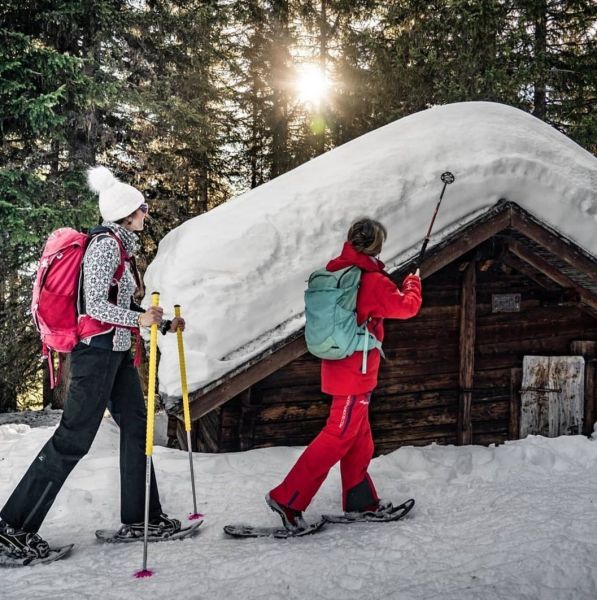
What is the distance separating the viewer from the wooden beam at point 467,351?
6762 mm

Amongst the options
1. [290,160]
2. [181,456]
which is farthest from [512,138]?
[290,160]

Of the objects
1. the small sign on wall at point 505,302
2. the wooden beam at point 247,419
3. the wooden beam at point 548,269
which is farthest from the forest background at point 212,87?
the wooden beam at point 548,269

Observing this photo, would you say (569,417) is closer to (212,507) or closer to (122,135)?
(212,507)

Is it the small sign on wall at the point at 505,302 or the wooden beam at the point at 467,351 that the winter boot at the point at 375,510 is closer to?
the wooden beam at the point at 467,351

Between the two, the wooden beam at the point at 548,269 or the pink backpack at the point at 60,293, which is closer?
the pink backpack at the point at 60,293

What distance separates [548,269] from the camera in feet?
21.4

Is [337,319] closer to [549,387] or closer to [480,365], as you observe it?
[480,365]

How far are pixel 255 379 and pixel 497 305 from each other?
355 cm

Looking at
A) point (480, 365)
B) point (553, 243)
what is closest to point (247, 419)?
point (480, 365)

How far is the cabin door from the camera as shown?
7035mm

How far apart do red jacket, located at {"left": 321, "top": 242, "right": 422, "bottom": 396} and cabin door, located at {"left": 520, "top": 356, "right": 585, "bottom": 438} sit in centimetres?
388

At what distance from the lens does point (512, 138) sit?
22.6 ft

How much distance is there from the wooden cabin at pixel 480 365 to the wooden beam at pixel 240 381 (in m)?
0.91

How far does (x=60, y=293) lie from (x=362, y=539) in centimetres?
262
